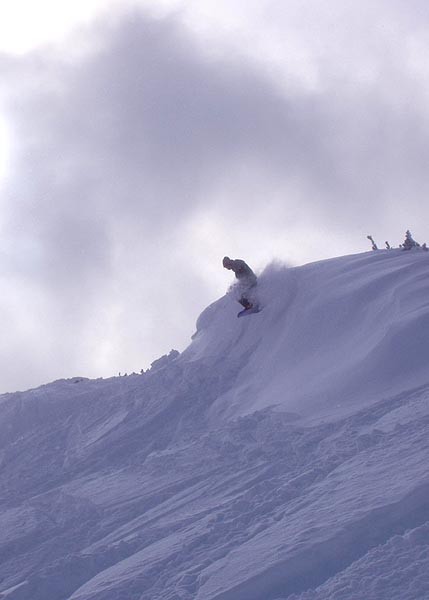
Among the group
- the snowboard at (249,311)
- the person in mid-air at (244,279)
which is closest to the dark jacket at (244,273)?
the person in mid-air at (244,279)

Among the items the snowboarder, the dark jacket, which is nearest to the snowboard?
the snowboarder

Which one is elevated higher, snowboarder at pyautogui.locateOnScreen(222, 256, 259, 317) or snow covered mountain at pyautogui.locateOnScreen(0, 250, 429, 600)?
snowboarder at pyautogui.locateOnScreen(222, 256, 259, 317)

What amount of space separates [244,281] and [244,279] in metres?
0.05

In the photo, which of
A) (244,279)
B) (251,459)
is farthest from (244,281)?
(251,459)

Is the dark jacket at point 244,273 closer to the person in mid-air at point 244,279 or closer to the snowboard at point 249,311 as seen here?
the person in mid-air at point 244,279

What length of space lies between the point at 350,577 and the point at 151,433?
27.7ft

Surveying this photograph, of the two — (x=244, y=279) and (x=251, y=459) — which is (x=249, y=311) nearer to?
(x=244, y=279)

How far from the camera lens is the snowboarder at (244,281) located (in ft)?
63.7

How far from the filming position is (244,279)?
19781mm

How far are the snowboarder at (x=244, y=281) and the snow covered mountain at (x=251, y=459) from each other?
0.33m

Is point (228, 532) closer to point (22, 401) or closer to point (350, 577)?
point (350, 577)

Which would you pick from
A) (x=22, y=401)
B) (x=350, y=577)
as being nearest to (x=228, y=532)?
(x=350, y=577)

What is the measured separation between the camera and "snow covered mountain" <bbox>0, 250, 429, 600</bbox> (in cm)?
843

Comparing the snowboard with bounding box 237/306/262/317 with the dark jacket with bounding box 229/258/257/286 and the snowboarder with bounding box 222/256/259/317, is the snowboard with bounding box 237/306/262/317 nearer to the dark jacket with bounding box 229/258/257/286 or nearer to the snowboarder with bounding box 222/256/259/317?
the snowboarder with bounding box 222/256/259/317
